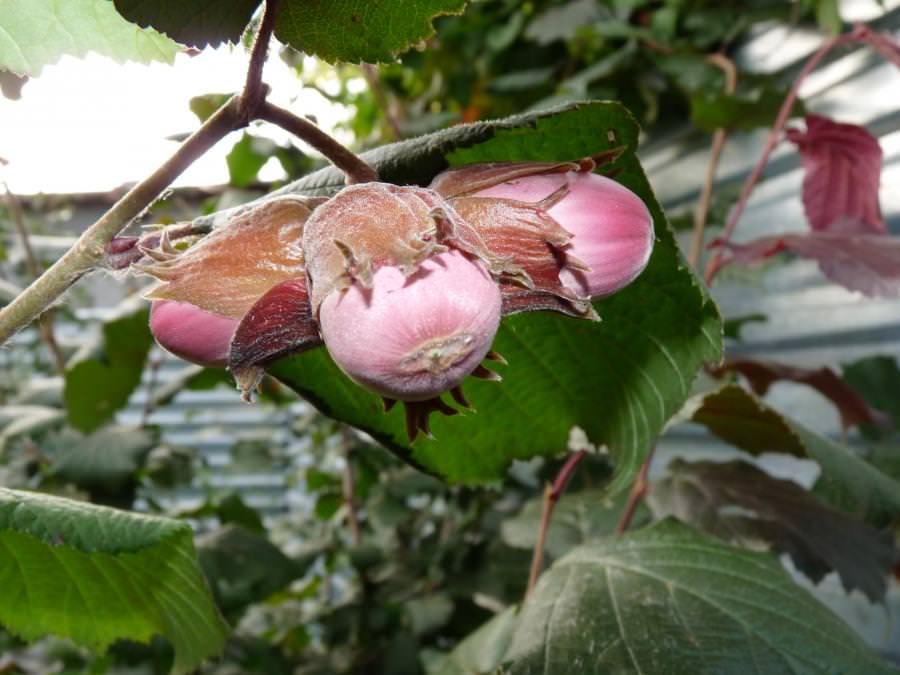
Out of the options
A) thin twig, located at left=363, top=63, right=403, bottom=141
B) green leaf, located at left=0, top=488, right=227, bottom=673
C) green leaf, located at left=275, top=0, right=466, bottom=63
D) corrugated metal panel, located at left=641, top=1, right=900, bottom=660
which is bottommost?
corrugated metal panel, located at left=641, top=1, right=900, bottom=660

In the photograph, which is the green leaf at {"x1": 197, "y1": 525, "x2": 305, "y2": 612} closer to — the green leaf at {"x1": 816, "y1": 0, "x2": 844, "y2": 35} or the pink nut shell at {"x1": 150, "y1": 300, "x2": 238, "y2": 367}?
the pink nut shell at {"x1": 150, "y1": 300, "x2": 238, "y2": 367}

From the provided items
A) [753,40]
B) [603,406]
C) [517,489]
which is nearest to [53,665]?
[517,489]

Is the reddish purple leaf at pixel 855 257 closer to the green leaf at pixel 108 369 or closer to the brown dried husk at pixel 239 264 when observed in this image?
the brown dried husk at pixel 239 264

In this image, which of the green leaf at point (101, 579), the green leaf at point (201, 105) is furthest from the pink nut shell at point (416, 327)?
the green leaf at point (201, 105)

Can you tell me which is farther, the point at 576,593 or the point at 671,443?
the point at 671,443

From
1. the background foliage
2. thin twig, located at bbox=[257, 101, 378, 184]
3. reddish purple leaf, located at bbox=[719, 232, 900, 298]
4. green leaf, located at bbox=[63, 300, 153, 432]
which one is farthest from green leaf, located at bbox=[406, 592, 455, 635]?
thin twig, located at bbox=[257, 101, 378, 184]

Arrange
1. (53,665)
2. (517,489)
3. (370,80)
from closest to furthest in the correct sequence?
(370,80)
(53,665)
(517,489)

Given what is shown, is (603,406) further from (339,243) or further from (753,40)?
(753,40)
